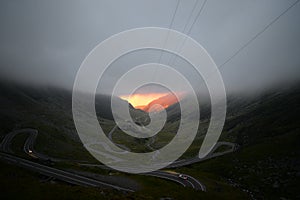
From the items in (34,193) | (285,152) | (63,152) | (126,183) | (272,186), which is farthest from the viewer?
(63,152)

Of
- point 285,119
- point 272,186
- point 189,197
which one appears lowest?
point 189,197

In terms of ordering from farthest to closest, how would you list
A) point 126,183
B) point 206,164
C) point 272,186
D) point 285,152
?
point 206,164, point 285,152, point 272,186, point 126,183

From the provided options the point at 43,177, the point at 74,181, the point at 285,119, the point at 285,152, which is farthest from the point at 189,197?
the point at 285,119

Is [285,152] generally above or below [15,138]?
above

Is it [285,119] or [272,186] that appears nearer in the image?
[272,186]

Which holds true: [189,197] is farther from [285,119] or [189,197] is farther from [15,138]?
[285,119]

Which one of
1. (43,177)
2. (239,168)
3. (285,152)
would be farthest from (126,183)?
(285,152)

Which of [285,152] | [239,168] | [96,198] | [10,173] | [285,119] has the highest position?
[285,119]

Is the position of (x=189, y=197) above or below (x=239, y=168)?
below

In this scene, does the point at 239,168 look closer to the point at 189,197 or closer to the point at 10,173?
the point at 189,197
